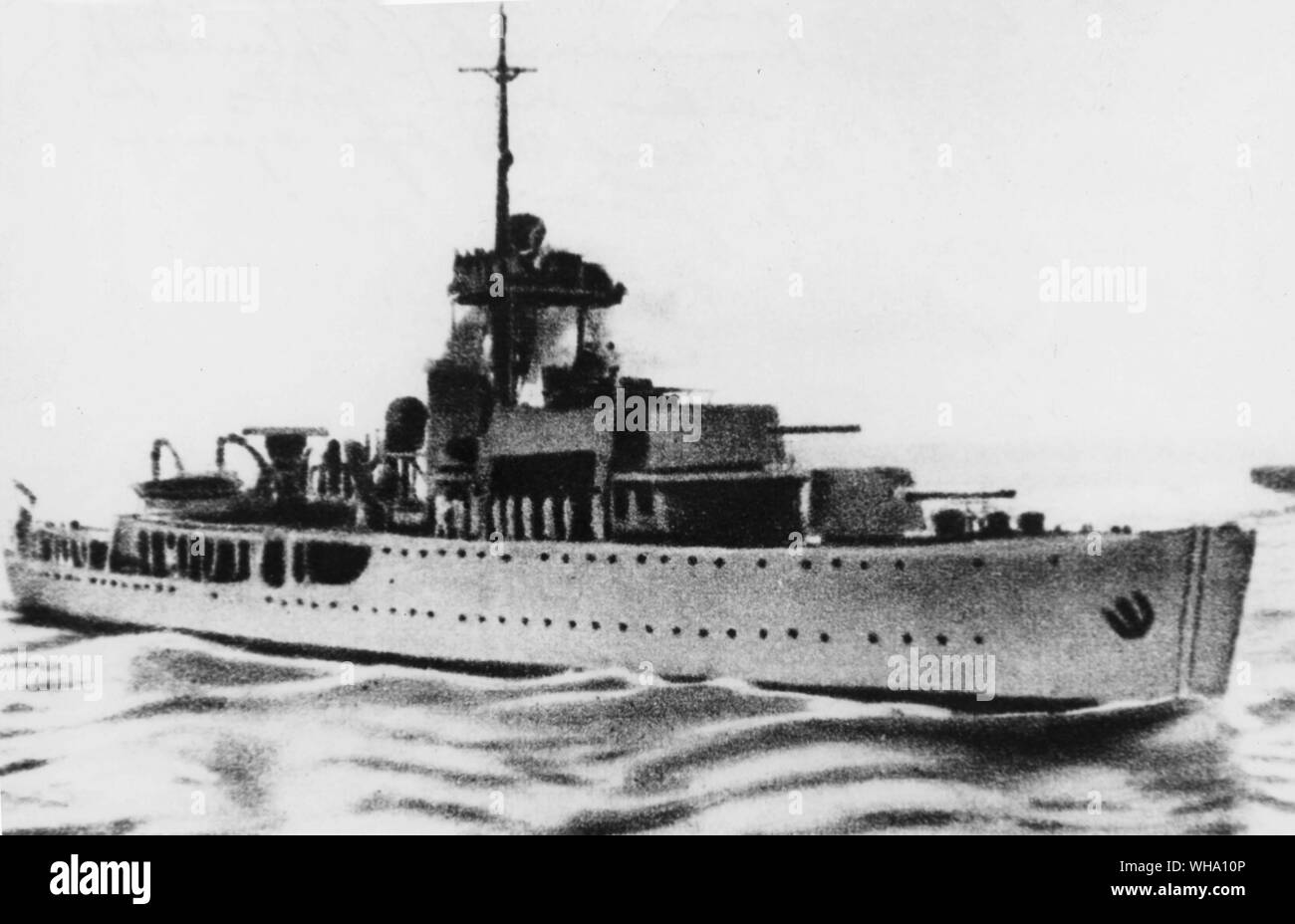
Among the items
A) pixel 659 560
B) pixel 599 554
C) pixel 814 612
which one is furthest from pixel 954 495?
pixel 599 554

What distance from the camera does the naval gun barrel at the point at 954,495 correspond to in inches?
141

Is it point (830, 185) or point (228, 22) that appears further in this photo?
point (228, 22)

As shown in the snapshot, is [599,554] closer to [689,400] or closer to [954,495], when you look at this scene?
[689,400]

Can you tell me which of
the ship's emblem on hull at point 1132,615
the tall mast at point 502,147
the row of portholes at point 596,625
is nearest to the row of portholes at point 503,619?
the row of portholes at point 596,625

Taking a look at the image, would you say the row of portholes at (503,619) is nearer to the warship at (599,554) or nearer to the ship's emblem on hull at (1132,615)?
the warship at (599,554)

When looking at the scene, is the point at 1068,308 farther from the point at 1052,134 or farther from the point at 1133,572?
the point at 1133,572

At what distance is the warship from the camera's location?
359cm

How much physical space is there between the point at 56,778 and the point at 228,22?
3.01 meters

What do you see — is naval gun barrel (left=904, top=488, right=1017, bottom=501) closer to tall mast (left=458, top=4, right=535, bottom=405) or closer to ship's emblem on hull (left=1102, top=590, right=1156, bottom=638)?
ship's emblem on hull (left=1102, top=590, right=1156, bottom=638)

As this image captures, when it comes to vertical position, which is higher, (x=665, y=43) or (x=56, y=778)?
(x=665, y=43)

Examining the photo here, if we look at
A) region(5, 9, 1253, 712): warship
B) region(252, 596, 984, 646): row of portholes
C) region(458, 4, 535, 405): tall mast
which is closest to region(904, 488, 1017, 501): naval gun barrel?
region(5, 9, 1253, 712): warship

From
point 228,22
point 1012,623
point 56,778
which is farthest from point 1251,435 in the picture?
point 56,778

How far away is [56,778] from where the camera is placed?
391cm

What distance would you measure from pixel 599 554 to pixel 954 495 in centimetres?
138
